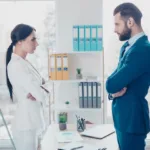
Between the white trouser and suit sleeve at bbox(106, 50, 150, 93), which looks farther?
the white trouser

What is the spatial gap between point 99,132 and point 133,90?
21.6 inches

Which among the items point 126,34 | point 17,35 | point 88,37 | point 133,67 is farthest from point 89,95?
point 133,67

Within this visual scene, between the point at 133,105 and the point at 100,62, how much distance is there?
193 cm

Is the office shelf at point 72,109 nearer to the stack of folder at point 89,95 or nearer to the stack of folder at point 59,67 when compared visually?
the stack of folder at point 89,95

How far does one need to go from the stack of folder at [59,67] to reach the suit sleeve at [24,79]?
41.5 inches

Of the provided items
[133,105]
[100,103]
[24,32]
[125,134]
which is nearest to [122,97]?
[133,105]

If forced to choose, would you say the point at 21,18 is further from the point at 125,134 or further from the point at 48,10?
the point at 125,134

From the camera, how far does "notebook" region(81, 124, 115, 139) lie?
2329 millimetres

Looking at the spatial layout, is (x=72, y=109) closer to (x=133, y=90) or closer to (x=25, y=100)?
(x=25, y=100)

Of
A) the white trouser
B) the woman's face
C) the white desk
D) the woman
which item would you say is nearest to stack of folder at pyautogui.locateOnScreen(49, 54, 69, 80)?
the woman's face

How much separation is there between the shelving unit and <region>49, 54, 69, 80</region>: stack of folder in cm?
7

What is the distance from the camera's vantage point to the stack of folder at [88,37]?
368 centimetres

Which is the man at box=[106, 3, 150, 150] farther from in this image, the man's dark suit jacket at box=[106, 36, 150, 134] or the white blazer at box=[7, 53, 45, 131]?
the white blazer at box=[7, 53, 45, 131]

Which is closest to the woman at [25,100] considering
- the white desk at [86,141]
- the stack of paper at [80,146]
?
the white desk at [86,141]
